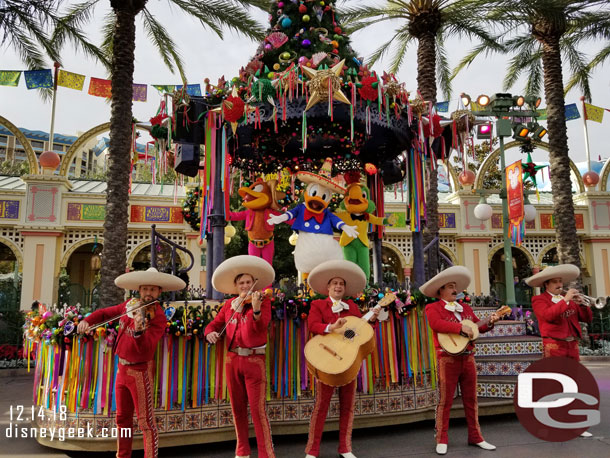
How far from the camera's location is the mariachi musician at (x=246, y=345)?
156 inches

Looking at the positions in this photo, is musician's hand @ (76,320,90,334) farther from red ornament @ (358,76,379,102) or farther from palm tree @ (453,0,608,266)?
palm tree @ (453,0,608,266)

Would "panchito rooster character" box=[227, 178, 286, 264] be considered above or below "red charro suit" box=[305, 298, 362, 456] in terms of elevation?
above

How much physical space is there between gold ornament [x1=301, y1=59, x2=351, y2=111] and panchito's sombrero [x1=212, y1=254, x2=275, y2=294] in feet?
7.46

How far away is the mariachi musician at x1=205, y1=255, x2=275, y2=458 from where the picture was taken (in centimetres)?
396

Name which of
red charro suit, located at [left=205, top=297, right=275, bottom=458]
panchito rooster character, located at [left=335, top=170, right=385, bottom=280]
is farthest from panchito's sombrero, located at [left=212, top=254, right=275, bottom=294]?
panchito rooster character, located at [left=335, top=170, right=385, bottom=280]

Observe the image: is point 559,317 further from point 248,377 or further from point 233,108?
point 233,108

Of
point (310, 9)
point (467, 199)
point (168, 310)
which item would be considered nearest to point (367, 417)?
point (168, 310)

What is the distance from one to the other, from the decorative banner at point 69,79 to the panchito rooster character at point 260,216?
1037 cm

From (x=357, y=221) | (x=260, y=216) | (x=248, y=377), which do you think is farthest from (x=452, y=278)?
(x=260, y=216)

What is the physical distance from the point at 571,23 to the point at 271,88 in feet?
41.6

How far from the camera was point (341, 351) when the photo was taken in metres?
4.06

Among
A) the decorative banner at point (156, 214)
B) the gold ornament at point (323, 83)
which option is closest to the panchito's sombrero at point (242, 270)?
the gold ornament at point (323, 83)

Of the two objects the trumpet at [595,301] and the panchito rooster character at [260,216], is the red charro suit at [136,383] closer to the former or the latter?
the panchito rooster character at [260,216]

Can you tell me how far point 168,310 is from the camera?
4.77 m
